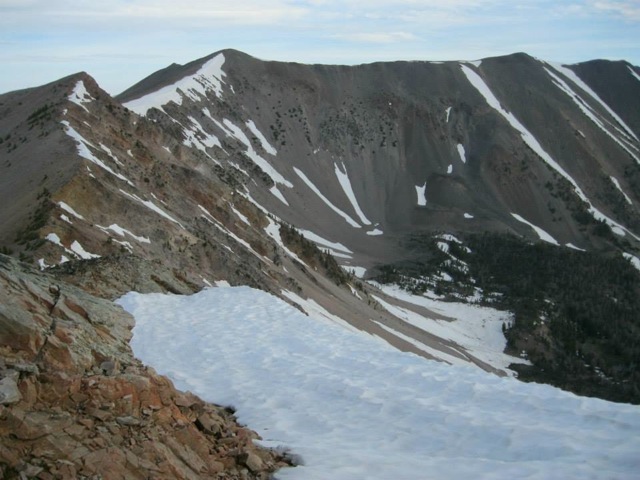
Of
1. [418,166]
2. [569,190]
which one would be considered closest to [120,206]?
[418,166]

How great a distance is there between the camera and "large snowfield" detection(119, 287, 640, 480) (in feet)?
25.6

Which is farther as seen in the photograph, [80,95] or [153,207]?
[80,95]

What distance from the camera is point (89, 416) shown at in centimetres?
682

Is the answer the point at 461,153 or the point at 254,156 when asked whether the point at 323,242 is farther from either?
the point at 461,153

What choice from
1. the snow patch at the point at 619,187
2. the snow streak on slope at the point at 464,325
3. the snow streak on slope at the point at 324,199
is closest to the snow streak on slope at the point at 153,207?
the snow streak on slope at the point at 464,325

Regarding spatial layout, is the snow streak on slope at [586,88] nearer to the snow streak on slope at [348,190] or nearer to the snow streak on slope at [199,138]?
the snow streak on slope at [348,190]

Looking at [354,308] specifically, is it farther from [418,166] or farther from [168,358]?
[418,166]

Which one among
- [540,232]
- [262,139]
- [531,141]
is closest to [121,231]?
[262,139]

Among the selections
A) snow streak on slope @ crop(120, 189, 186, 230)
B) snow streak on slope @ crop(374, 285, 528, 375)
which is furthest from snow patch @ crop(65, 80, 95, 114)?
snow streak on slope @ crop(374, 285, 528, 375)

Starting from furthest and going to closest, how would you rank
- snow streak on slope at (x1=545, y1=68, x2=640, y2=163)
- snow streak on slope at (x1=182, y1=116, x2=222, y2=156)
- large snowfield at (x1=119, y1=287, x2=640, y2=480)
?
snow streak on slope at (x1=545, y1=68, x2=640, y2=163) < snow streak on slope at (x1=182, y1=116, x2=222, y2=156) < large snowfield at (x1=119, y1=287, x2=640, y2=480)

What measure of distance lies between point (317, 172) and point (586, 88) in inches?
2634

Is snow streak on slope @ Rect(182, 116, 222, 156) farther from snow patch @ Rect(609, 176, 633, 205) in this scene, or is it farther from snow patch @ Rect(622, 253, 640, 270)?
snow patch @ Rect(609, 176, 633, 205)

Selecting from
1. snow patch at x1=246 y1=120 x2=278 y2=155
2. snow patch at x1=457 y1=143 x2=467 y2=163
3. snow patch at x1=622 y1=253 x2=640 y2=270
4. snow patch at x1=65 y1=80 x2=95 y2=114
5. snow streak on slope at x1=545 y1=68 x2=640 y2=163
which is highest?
snow streak on slope at x1=545 y1=68 x2=640 y2=163

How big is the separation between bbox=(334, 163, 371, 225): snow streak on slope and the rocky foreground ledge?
78.3 meters
